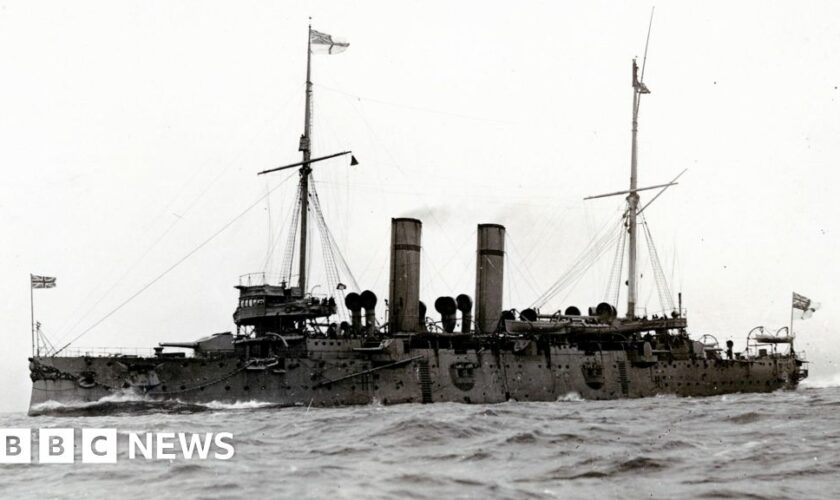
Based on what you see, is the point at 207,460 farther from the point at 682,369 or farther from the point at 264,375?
the point at 682,369

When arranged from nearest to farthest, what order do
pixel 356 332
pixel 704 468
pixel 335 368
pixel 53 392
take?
pixel 704 468, pixel 53 392, pixel 335 368, pixel 356 332

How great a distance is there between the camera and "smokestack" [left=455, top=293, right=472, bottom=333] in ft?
93.7

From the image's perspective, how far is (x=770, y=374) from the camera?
1324 inches

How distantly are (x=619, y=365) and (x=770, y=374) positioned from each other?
8.64 m

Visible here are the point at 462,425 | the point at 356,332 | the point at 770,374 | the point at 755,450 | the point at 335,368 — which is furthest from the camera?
the point at 770,374

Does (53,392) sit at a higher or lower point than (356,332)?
lower

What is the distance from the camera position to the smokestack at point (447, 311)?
93.1 feet

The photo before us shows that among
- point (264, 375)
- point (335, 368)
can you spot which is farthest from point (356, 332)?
point (264, 375)

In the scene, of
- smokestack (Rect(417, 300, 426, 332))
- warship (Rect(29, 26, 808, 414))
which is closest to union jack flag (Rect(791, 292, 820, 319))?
warship (Rect(29, 26, 808, 414))

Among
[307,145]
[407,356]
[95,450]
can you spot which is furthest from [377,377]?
[95,450]

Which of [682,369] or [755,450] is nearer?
[755,450]

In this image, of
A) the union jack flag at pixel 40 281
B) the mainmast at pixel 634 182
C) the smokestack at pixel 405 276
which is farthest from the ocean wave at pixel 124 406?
the mainmast at pixel 634 182

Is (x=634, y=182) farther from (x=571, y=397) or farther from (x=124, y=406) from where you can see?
(x=124, y=406)

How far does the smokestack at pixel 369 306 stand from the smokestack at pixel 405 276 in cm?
121
